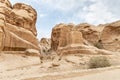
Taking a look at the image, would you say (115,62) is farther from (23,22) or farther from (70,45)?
(23,22)

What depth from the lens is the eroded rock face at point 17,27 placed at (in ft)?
79.4

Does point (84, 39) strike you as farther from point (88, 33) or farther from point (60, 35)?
point (60, 35)

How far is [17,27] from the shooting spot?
27.0m

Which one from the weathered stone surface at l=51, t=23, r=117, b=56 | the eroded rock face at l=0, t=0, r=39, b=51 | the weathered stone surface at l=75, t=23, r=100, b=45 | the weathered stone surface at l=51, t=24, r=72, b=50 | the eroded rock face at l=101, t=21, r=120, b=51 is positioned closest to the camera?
the eroded rock face at l=0, t=0, r=39, b=51

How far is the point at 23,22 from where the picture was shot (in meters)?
28.2

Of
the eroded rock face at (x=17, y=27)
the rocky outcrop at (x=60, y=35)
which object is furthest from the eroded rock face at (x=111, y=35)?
the eroded rock face at (x=17, y=27)

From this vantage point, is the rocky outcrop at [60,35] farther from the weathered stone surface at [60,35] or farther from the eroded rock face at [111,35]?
the eroded rock face at [111,35]

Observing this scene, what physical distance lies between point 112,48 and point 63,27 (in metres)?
11.2

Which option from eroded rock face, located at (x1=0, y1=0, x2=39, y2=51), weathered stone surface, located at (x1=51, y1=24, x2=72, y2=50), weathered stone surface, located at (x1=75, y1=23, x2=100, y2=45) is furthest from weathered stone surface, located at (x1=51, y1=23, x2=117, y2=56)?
eroded rock face, located at (x1=0, y1=0, x2=39, y2=51)

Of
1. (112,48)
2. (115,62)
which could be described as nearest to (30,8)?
(115,62)

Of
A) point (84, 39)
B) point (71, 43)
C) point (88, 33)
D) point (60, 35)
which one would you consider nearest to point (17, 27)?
point (71, 43)

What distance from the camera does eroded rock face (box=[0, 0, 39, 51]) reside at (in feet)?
79.4

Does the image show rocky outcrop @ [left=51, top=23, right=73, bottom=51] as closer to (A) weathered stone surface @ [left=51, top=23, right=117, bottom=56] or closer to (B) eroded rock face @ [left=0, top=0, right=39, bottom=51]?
(A) weathered stone surface @ [left=51, top=23, right=117, bottom=56]

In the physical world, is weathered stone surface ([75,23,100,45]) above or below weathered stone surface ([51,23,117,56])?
above
